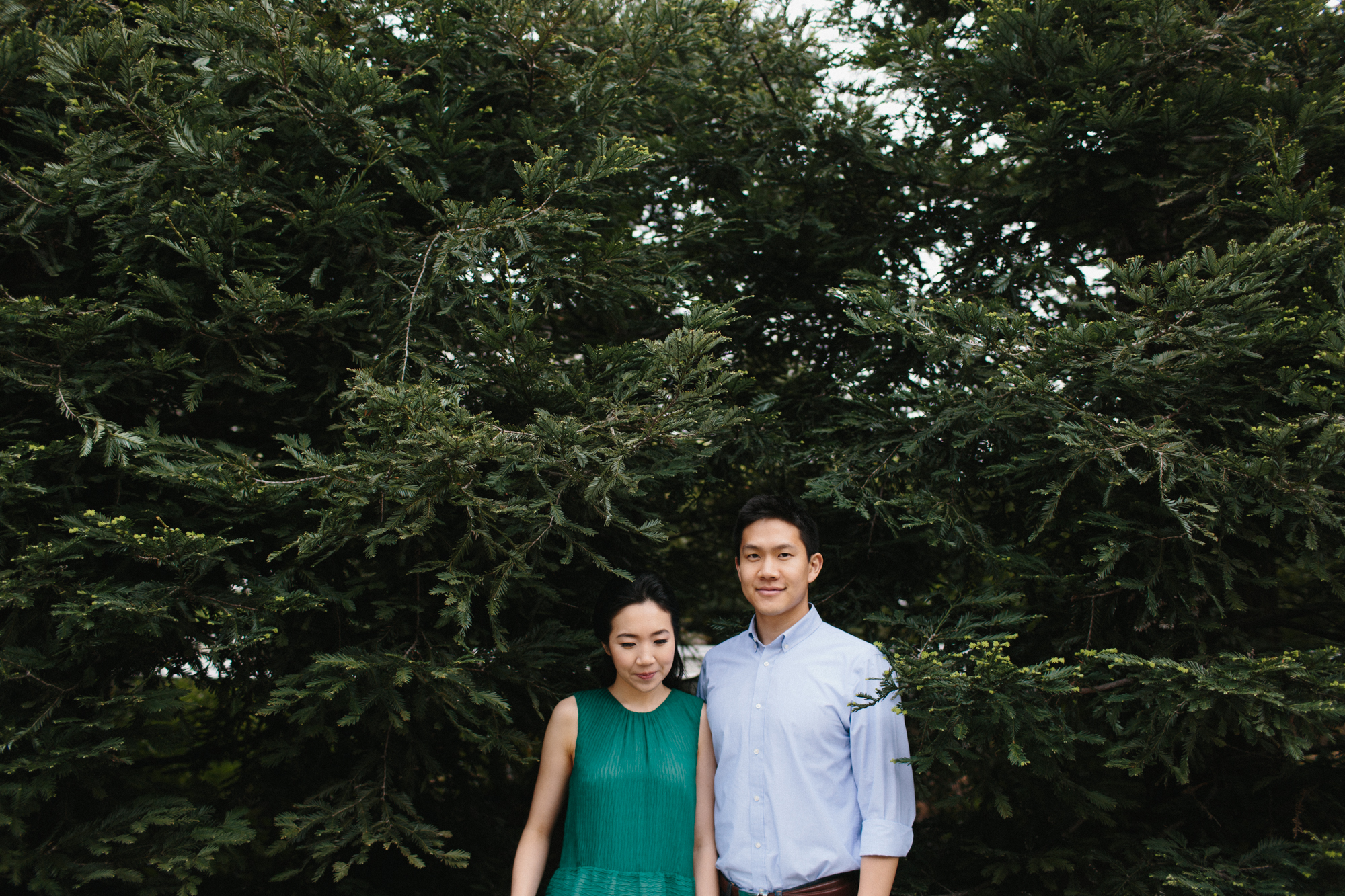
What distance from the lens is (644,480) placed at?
3.86 m

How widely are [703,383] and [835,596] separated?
176 centimetres

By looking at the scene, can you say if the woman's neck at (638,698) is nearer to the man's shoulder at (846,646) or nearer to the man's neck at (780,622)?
the man's neck at (780,622)

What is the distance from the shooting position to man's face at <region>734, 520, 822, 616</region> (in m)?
3.01

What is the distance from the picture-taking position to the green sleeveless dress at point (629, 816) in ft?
9.32

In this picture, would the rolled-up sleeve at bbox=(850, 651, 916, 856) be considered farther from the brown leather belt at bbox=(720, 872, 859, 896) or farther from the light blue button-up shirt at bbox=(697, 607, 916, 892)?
the brown leather belt at bbox=(720, 872, 859, 896)

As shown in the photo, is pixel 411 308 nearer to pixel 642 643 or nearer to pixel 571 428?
pixel 571 428

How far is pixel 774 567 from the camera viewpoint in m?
3.02

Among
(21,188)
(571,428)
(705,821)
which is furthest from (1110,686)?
(21,188)

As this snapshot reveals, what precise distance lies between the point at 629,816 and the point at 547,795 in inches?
13.0

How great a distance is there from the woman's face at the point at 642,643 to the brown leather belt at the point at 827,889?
0.81 m

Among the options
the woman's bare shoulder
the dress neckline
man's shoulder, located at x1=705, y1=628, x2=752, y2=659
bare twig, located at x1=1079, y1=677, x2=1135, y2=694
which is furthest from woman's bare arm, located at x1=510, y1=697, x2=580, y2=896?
bare twig, located at x1=1079, y1=677, x2=1135, y2=694

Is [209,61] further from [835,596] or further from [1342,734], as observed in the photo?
[1342,734]

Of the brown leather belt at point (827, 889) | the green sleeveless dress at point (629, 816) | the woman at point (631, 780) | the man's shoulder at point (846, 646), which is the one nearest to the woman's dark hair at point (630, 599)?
the woman at point (631, 780)

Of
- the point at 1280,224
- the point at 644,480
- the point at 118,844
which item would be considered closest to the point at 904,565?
the point at 644,480
